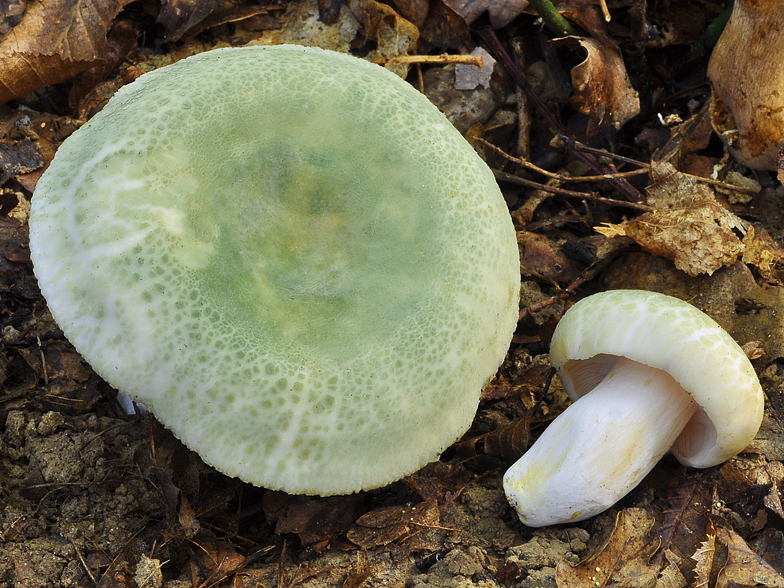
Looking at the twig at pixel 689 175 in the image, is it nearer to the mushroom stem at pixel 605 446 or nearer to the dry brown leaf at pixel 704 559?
the mushroom stem at pixel 605 446

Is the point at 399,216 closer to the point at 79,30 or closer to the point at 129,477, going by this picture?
the point at 129,477

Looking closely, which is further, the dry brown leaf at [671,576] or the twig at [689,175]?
the twig at [689,175]

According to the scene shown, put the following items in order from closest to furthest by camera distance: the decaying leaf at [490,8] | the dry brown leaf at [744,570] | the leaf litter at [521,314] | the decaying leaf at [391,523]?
the dry brown leaf at [744,570] < the leaf litter at [521,314] < the decaying leaf at [391,523] < the decaying leaf at [490,8]

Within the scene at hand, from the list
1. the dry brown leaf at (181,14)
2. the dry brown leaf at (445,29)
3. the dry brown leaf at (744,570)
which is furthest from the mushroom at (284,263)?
the dry brown leaf at (445,29)

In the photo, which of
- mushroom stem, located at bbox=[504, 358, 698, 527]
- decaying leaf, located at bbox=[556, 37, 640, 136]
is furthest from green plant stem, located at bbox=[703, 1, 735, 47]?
mushroom stem, located at bbox=[504, 358, 698, 527]

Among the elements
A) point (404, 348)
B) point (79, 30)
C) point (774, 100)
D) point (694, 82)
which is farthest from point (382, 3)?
point (404, 348)

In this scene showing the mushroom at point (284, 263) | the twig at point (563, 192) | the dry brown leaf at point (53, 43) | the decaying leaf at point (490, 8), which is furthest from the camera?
the decaying leaf at point (490, 8)
